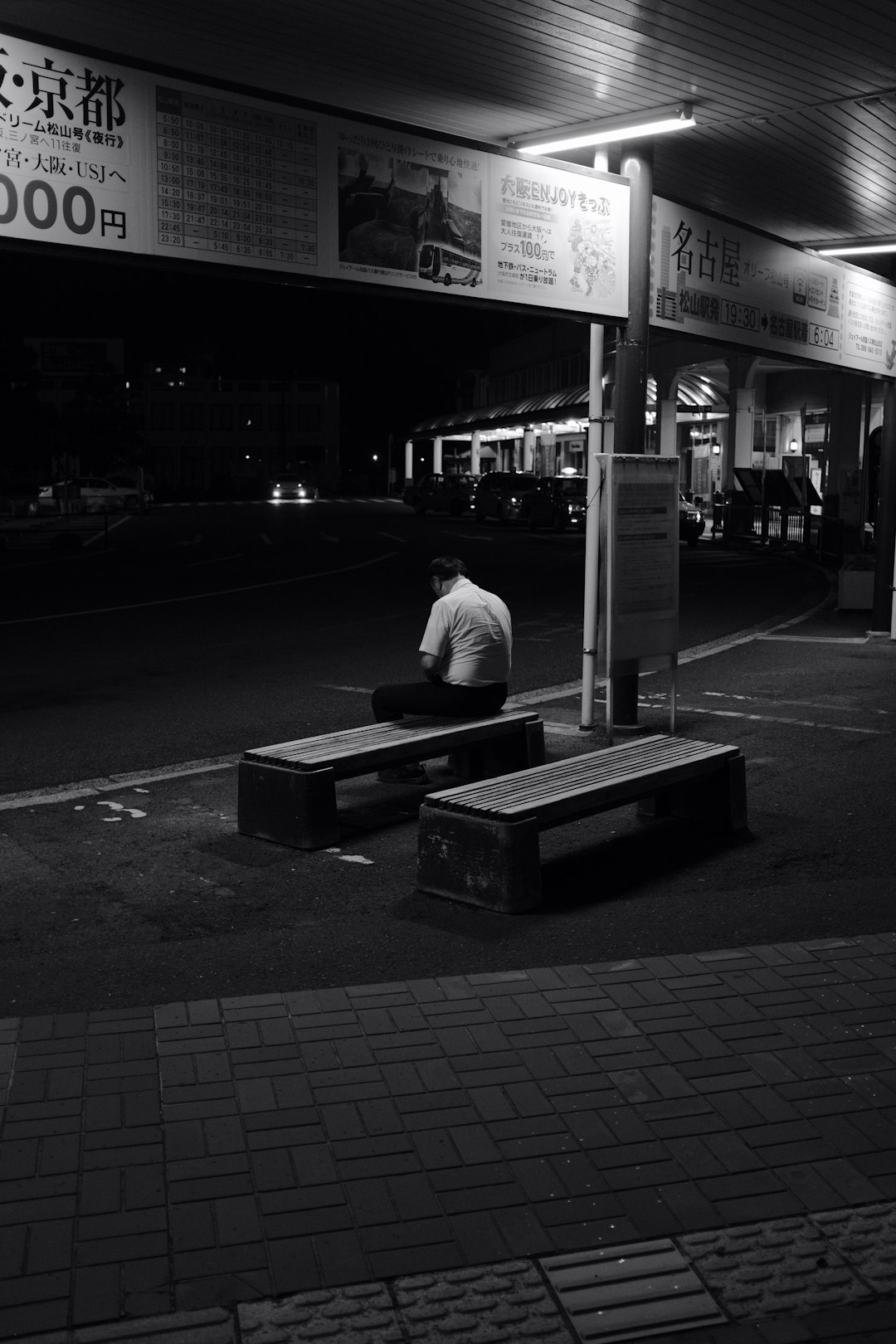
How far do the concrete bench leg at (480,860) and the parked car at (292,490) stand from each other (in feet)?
236

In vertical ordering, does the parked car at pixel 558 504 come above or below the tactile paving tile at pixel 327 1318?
above

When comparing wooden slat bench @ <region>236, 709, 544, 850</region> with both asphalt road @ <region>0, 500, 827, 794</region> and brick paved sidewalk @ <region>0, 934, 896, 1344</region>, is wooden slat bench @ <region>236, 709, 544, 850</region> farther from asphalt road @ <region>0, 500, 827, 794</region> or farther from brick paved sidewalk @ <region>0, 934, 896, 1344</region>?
brick paved sidewalk @ <region>0, 934, 896, 1344</region>

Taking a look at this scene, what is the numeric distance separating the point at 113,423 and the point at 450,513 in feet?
112

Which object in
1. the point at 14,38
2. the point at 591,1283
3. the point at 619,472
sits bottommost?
the point at 591,1283

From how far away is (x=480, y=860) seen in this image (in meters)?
6.04

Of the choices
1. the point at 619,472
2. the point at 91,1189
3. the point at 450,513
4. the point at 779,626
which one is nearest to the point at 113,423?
the point at 450,513

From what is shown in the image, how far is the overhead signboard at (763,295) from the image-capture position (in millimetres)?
10000

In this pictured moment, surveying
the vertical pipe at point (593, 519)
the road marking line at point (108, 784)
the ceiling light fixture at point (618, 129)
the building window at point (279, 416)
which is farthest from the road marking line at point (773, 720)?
the building window at point (279, 416)

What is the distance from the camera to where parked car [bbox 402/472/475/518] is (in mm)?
53781

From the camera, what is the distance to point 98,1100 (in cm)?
412

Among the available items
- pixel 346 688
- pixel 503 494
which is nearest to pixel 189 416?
pixel 503 494

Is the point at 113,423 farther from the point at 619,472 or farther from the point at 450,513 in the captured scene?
the point at 619,472

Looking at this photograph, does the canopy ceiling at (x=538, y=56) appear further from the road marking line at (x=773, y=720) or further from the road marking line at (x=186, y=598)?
the road marking line at (x=186, y=598)

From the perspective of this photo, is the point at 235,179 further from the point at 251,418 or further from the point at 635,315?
the point at 251,418
